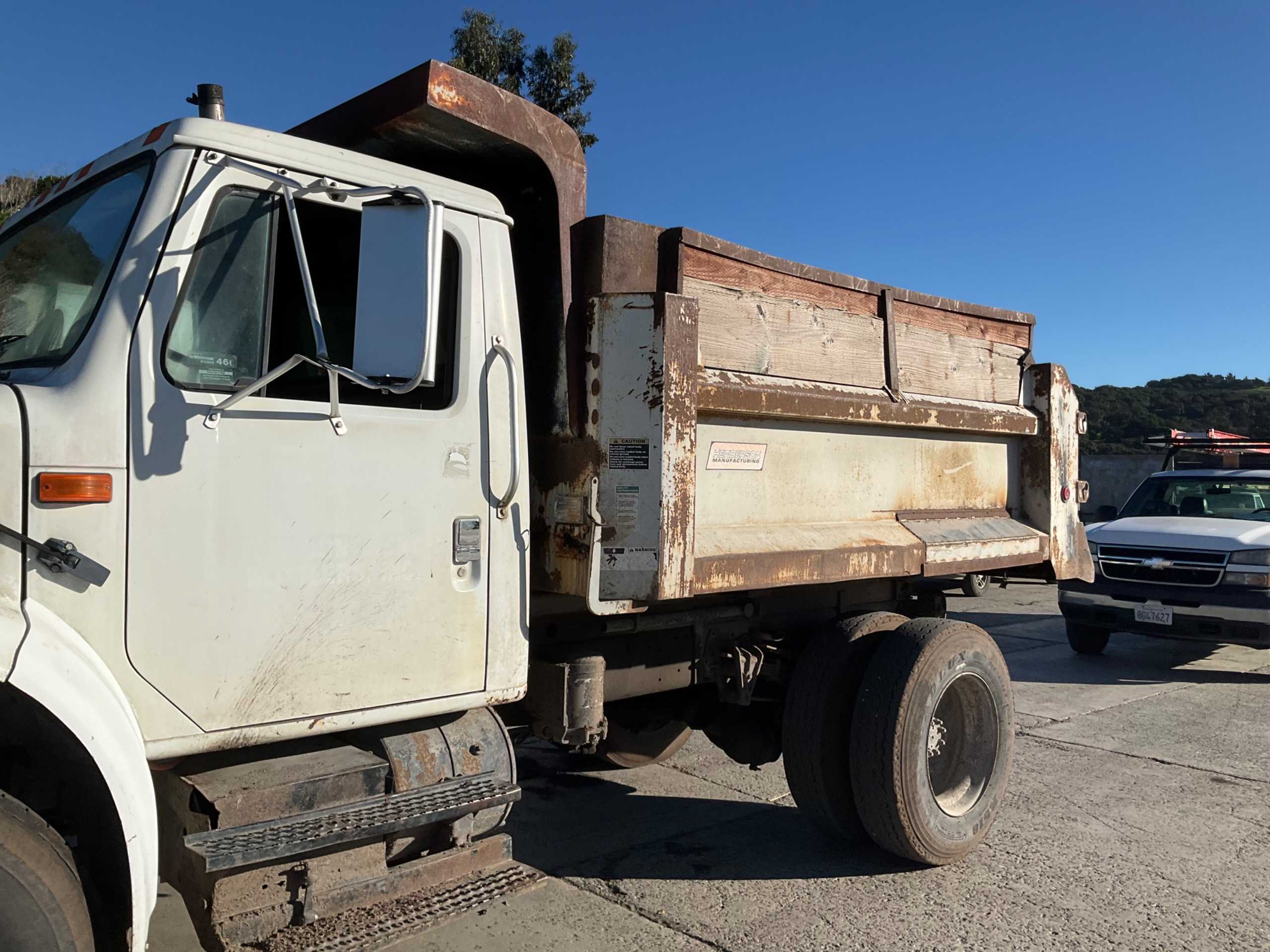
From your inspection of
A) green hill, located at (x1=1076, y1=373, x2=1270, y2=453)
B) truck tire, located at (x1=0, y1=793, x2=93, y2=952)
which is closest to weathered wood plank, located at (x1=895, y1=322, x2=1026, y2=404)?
truck tire, located at (x1=0, y1=793, x2=93, y2=952)

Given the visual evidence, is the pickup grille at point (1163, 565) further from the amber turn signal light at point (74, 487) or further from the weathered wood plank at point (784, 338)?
the amber turn signal light at point (74, 487)

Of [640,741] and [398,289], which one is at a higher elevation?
[398,289]

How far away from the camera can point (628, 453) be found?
3254 millimetres

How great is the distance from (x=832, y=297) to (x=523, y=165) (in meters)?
1.43

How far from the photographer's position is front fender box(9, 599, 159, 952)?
2.16m

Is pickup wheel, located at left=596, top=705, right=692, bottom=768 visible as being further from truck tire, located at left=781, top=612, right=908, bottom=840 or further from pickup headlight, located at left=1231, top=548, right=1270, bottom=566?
pickup headlight, located at left=1231, top=548, right=1270, bottom=566

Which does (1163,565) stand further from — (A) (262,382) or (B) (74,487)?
(B) (74,487)

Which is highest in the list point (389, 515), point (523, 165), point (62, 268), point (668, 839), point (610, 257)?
point (523, 165)

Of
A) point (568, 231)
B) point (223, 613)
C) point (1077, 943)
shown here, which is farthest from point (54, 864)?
point (1077, 943)

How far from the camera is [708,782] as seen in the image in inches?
219

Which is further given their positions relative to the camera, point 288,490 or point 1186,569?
point 1186,569

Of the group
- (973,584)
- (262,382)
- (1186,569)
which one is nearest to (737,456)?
(262,382)

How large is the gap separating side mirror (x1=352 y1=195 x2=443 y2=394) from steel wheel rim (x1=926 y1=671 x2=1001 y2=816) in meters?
3.04

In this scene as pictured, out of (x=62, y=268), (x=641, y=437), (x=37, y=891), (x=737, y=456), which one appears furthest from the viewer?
(x=737, y=456)
